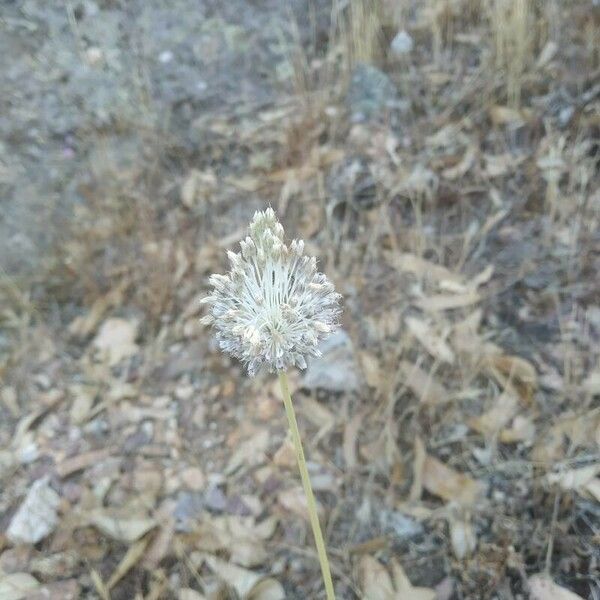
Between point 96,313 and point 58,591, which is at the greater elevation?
point 96,313

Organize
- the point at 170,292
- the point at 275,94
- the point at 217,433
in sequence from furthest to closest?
the point at 275,94 < the point at 170,292 < the point at 217,433

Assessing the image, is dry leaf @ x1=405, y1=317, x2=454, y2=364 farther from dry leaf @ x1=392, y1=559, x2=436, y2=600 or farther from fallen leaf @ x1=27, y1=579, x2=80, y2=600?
fallen leaf @ x1=27, y1=579, x2=80, y2=600

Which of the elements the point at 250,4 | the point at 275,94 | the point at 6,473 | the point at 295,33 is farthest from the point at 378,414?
the point at 250,4

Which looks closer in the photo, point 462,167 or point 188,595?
point 188,595

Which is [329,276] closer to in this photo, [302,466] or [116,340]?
[116,340]

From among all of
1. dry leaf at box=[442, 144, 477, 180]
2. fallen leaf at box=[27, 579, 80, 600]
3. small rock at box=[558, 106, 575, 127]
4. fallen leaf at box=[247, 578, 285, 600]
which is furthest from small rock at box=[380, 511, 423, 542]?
small rock at box=[558, 106, 575, 127]

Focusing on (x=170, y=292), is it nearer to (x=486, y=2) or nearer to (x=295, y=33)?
(x=295, y=33)

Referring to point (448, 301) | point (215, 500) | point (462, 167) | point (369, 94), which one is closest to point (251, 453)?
point (215, 500)
